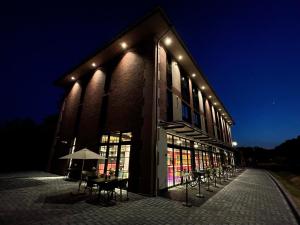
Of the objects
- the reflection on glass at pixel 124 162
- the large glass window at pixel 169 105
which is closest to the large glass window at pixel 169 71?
the large glass window at pixel 169 105

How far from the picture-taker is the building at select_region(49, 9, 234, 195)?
890 cm

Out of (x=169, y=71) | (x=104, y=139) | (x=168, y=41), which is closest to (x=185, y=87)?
(x=169, y=71)

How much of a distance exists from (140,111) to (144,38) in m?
5.82

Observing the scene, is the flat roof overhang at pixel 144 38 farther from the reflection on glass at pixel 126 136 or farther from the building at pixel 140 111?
the reflection on glass at pixel 126 136

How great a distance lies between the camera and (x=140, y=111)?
9.71m

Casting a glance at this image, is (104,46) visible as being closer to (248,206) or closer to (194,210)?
(194,210)

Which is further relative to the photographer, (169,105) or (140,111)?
(169,105)

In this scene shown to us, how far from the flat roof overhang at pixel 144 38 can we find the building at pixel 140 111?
0.06 metres

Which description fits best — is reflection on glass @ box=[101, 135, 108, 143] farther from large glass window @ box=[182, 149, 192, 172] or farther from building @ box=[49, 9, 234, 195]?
large glass window @ box=[182, 149, 192, 172]

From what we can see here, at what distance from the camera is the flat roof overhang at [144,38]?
33.4ft

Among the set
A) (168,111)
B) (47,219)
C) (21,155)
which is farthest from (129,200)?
(21,155)

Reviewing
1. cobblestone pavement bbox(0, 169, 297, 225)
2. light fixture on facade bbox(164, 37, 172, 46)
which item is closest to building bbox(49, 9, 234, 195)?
light fixture on facade bbox(164, 37, 172, 46)

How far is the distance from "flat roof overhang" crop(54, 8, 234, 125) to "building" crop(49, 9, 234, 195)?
6 cm

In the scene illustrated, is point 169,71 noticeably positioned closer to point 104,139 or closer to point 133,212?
point 104,139
